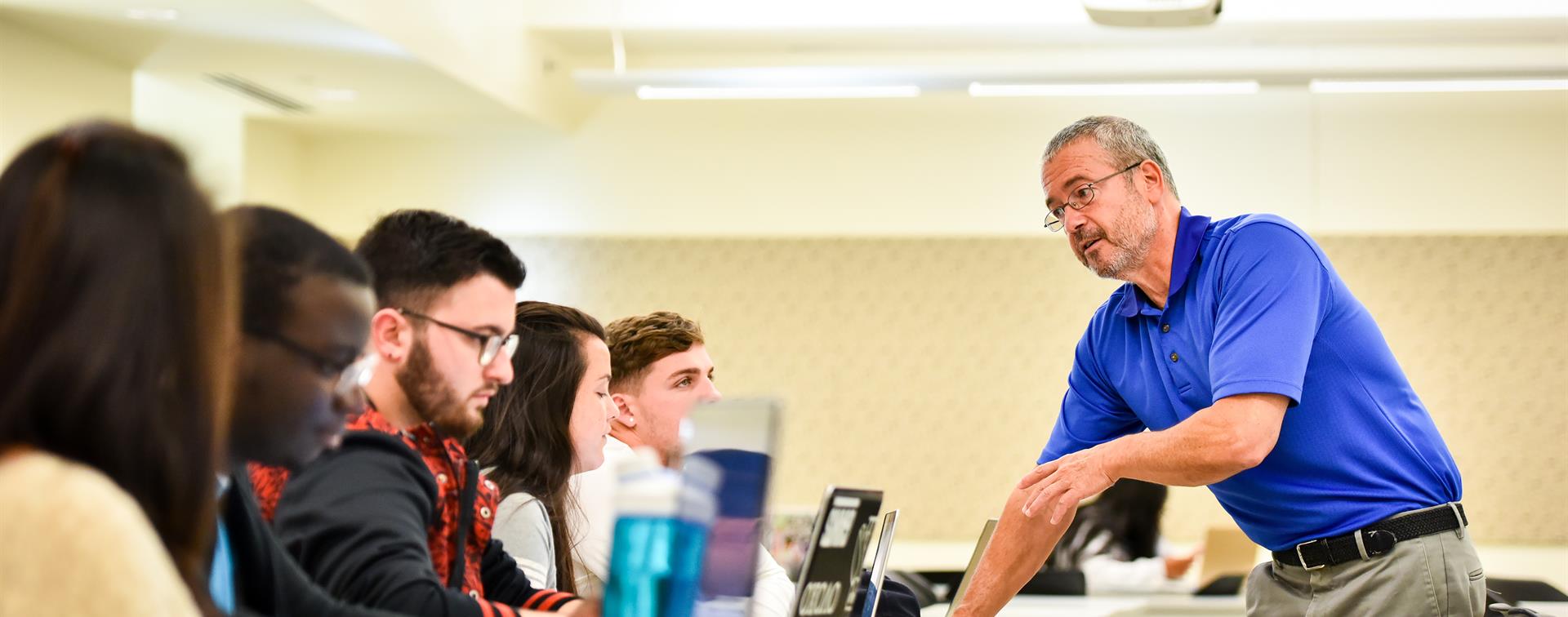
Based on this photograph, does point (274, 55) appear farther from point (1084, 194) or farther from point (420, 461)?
point (420, 461)

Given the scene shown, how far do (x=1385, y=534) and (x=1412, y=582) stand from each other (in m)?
0.07

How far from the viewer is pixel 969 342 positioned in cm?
699

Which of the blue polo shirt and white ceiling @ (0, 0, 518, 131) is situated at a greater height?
white ceiling @ (0, 0, 518, 131)

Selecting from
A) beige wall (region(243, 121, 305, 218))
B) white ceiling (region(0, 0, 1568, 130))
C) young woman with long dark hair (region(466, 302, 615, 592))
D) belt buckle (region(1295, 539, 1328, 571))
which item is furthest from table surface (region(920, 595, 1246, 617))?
beige wall (region(243, 121, 305, 218))

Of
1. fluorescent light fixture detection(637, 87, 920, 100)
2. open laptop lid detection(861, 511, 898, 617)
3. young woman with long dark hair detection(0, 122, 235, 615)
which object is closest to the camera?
young woman with long dark hair detection(0, 122, 235, 615)

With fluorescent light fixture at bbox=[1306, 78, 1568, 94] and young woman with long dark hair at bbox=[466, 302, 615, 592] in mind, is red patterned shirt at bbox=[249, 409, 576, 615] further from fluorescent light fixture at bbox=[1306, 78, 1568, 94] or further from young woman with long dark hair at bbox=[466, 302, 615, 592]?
fluorescent light fixture at bbox=[1306, 78, 1568, 94]

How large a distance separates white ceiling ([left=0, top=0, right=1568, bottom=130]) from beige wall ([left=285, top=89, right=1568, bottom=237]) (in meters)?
0.27

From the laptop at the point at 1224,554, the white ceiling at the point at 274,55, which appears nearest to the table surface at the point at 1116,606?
the laptop at the point at 1224,554

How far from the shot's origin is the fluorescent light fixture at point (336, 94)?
6.20 meters

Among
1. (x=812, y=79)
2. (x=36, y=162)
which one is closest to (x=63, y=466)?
(x=36, y=162)

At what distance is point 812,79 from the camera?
17.7 feet

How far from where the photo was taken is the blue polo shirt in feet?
6.19

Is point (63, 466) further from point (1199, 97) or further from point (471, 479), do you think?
point (1199, 97)

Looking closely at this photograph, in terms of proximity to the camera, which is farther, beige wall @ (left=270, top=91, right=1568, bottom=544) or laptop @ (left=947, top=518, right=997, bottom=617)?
beige wall @ (left=270, top=91, right=1568, bottom=544)
